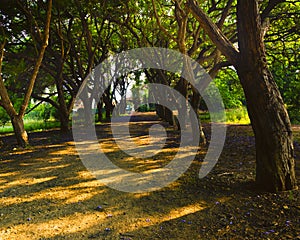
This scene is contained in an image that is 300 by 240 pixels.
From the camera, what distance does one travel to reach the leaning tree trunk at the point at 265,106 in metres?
3.80

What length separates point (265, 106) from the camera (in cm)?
382

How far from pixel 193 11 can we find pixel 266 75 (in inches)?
64.3

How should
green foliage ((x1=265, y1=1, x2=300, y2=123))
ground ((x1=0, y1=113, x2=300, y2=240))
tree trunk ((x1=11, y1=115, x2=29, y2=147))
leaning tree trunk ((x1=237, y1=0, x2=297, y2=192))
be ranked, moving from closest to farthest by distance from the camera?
ground ((x1=0, y1=113, x2=300, y2=240)) → leaning tree trunk ((x1=237, y1=0, x2=297, y2=192)) → tree trunk ((x1=11, y1=115, x2=29, y2=147)) → green foliage ((x1=265, y1=1, x2=300, y2=123))

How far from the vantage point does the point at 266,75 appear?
3.88 m

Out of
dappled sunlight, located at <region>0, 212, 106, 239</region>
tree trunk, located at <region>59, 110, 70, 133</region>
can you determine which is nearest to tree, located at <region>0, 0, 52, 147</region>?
tree trunk, located at <region>59, 110, 70, 133</region>

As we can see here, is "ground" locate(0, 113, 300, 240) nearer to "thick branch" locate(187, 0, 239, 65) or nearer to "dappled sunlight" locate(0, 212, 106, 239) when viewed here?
"dappled sunlight" locate(0, 212, 106, 239)

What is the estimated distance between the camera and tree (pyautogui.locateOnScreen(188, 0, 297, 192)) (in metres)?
3.80

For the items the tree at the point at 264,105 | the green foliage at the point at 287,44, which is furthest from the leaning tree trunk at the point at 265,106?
the green foliage at the point at 287,44

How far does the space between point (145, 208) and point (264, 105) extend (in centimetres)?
236

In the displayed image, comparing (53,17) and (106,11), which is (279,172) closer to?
(106,11)

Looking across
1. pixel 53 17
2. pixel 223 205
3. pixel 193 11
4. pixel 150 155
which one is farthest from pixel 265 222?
pixel 53 17

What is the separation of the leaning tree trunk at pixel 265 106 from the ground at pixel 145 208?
1.16 ft

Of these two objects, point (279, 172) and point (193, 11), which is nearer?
point (279, 172)

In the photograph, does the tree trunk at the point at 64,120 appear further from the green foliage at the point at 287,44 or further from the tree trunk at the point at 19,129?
the green foliage at the point at 287,44
